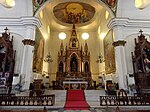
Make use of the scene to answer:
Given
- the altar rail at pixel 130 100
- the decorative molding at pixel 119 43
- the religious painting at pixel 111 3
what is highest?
the religious painting at pixel 111 3

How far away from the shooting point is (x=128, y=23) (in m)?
12.3

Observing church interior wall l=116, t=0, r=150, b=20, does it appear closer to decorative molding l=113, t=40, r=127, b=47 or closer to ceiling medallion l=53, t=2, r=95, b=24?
decorative molding l=113, t=40, r=127, b=47

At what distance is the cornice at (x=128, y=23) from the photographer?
38.9 ft

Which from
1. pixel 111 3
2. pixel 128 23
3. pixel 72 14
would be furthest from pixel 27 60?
pixel 72 14

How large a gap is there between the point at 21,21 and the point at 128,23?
8386mm

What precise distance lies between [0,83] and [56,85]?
545 cm

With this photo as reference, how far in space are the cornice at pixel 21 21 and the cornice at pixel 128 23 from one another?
228 inches

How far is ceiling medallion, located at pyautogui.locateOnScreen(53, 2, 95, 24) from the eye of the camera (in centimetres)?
1645

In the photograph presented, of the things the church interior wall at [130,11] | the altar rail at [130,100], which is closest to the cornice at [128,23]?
the church interior wall at [130,11]

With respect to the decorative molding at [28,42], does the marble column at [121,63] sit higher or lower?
lower

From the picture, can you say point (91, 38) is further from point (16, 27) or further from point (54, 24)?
point (16, 27)

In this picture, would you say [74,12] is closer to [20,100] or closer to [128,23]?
[128,23]

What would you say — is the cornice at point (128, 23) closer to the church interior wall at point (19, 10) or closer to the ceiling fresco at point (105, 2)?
the ceiling fresco at point (105, 2)

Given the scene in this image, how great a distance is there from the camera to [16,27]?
40.7ft
